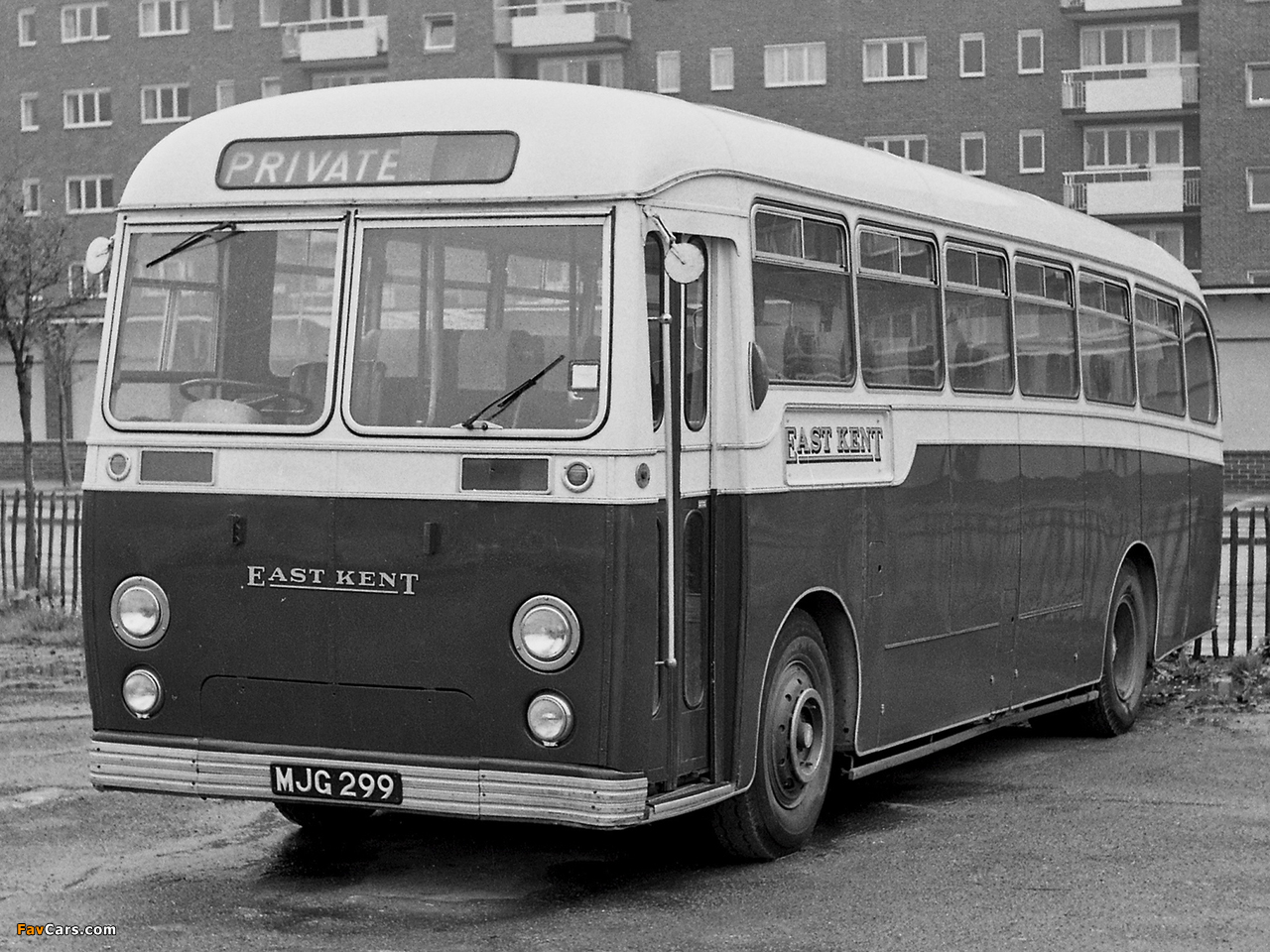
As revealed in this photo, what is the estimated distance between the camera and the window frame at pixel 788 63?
5859 centimetres

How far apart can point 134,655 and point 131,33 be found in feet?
203

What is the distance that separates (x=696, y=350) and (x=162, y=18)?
203 feet

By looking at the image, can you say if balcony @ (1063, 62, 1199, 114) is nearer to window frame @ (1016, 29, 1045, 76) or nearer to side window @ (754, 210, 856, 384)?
window frame @ (1016, 29, 1045, 76)

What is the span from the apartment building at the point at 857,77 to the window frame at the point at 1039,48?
6cm

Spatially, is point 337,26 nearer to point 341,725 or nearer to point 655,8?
point 655,8

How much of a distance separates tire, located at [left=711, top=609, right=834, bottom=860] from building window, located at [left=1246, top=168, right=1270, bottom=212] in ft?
157

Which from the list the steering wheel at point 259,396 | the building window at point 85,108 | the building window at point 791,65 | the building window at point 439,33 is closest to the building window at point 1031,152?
the building window at point 791,65

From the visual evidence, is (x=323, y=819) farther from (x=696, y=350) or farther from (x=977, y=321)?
(x=977, y=321)

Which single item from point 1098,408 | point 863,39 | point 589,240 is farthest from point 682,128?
point 863,39

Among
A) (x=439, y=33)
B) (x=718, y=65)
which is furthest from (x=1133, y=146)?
(x=439, y=33)

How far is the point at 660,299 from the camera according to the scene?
292 inches

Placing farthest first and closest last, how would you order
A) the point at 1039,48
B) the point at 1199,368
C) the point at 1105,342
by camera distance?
1. the point at 1039,48
2. the point at 1199,368
3. the point at 1105,342

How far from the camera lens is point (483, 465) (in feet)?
23.8

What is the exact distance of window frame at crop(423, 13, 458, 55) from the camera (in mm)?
61844
